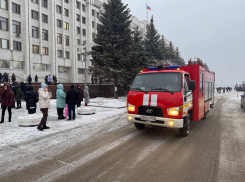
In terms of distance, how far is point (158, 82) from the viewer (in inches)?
249

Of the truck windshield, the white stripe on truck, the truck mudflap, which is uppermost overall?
the truck windshield

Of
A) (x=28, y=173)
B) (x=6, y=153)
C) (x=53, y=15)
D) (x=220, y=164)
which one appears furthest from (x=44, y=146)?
(x=53, y=15)

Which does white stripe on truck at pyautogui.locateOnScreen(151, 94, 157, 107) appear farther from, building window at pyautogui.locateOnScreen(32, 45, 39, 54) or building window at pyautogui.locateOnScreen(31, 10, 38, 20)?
building window at pyautogui.locateOnScreen(31, 10, 38, 20)

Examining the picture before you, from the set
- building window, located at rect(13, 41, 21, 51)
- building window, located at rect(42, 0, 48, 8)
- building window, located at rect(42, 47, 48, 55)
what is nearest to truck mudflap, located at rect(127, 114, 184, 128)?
building window, located at rect(13, 41, 21, 51)

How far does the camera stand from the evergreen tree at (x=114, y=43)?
20.2 meters

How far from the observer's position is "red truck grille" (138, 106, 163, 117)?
573 centimetres

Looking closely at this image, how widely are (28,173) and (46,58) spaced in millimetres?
37649

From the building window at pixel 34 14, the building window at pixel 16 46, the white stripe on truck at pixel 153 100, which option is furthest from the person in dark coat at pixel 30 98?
the building window at pixel 34 14

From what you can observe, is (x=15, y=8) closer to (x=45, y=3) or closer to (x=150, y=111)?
(x=45, y=3)

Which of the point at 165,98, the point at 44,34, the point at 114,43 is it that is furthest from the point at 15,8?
the point at 165,98

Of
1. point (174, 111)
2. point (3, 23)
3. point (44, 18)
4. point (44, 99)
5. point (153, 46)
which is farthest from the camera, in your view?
point (44, 18)

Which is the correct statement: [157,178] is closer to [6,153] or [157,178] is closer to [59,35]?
[6,153]

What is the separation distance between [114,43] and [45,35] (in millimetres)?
23636

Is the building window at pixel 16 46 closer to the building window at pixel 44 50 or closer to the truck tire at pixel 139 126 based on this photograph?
the building window at pixel 44 50
